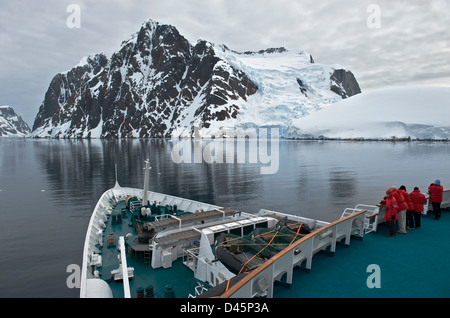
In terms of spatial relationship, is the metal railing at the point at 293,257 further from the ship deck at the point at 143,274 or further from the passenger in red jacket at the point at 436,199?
the passenger in red jacket at the point at 436,199

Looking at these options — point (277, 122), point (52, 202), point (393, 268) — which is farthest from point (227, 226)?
point (277, 122)

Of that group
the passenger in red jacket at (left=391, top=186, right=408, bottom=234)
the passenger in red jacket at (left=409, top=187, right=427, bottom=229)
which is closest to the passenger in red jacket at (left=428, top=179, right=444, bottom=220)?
the passenger in red jacket at (left=409, top=187, right=427, bottom=229)

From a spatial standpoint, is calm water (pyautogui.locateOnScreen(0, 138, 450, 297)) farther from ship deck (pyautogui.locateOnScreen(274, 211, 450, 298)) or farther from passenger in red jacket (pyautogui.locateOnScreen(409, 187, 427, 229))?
passenger in red jacket (pyautogui.locateOnScreen(409, 187, 427, 229))

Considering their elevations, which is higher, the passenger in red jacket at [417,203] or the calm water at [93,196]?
the passenger in red jacket at [417,203]

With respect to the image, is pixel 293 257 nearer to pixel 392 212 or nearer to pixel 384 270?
pixel 384 270

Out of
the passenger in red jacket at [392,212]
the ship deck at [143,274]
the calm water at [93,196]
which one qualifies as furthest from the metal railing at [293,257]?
the calm water at [93,196]

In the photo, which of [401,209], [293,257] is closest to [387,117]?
[401,209]

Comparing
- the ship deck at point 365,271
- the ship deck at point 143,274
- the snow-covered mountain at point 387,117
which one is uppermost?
the snow-covered mountain at point 387,117
